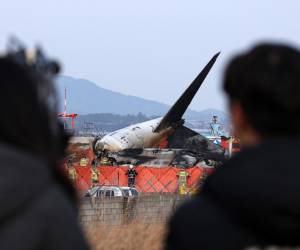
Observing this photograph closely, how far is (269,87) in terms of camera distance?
2.36m

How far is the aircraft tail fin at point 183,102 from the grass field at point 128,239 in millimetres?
35819

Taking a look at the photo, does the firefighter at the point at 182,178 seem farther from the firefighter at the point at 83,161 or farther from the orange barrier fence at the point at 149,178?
the firefighter at the point at 83,161

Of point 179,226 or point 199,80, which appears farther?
point 199,80

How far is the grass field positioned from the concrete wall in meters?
3.39

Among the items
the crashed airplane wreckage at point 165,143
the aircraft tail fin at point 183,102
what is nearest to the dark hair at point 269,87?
the crashed airplane wreckage at point 165,143

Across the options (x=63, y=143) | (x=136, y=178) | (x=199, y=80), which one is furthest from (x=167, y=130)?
(x=63, y=143)

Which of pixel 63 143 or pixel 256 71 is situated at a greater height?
pixel 256 71

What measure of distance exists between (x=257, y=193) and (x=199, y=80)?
43700mm

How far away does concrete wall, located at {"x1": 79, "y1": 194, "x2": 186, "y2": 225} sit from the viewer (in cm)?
1245

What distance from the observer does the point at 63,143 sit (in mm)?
2484

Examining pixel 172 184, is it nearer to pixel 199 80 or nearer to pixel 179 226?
pixel 179 226

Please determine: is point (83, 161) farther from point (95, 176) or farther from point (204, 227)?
point (204, 227)

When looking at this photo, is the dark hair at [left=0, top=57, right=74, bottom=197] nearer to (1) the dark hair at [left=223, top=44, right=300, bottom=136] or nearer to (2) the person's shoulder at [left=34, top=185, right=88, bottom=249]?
(2) the person's shoulder at [left=34, top=185, right=88, bottom=249]

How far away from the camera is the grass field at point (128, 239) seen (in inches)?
300
